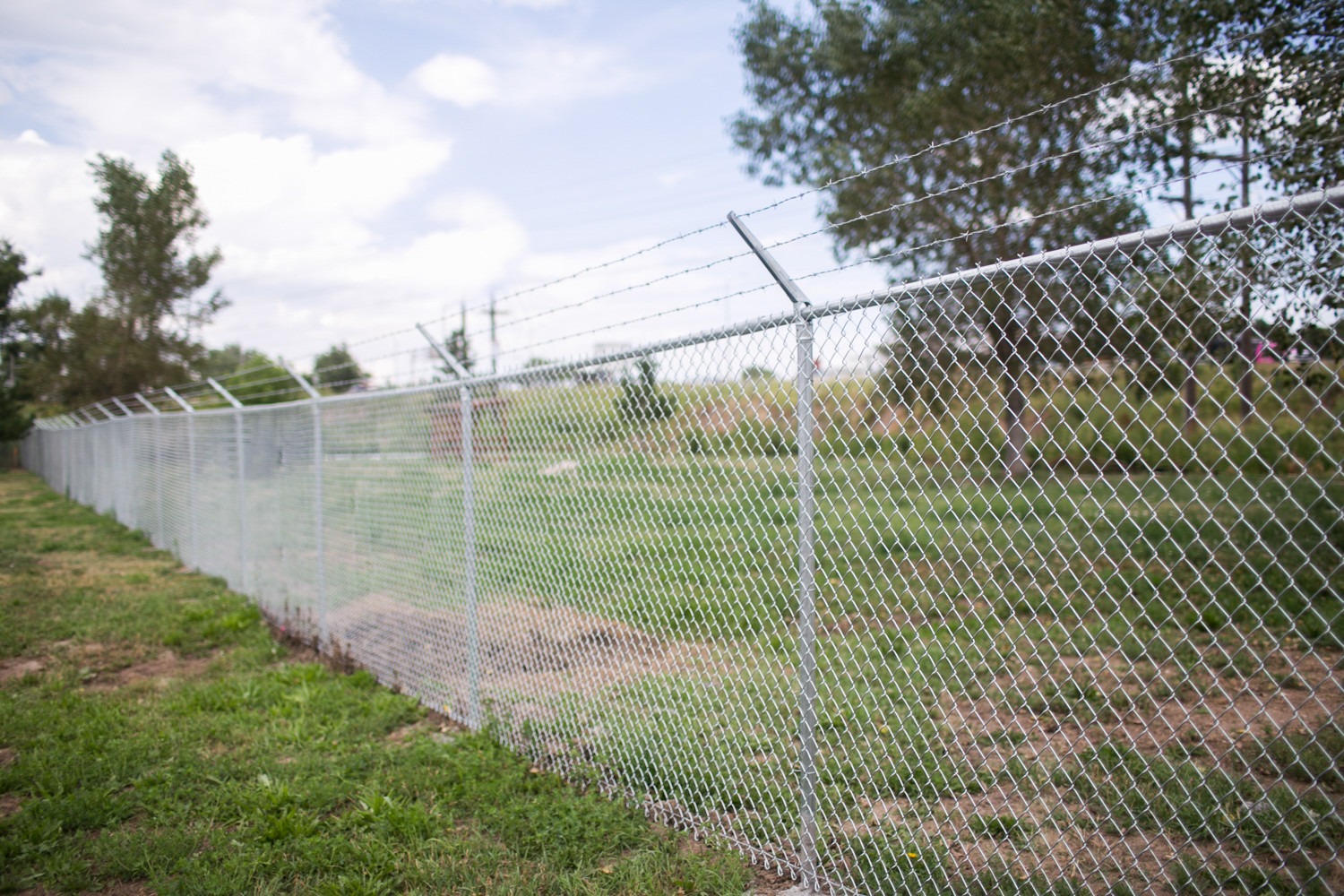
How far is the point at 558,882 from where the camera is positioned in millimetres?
2863

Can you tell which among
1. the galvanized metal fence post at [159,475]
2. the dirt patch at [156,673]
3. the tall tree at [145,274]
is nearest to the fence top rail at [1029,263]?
the dirt patch at [156,673]

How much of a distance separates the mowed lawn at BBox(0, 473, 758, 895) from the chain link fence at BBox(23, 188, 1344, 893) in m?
0.32

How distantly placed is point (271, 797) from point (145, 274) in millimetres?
33494

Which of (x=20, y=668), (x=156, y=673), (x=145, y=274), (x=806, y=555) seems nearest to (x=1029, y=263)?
(x=806, y=555)

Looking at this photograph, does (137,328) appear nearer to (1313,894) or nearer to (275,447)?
(275,447)

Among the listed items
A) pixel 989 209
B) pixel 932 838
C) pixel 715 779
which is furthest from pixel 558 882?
pixel 989 209

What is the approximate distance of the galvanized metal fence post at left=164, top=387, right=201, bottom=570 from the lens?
29.6 ft

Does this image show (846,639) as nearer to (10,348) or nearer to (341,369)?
(341,369)

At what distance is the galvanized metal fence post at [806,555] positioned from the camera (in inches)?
107

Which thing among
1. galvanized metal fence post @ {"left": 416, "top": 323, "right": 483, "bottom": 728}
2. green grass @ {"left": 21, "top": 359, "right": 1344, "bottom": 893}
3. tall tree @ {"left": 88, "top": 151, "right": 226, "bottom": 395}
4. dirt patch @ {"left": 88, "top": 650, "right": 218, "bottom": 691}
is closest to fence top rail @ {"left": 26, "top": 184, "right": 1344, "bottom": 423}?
green grass @ {"left": 21, "top": 359, "right": 1344, "bottom": 893}

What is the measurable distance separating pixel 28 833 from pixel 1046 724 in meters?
4.84

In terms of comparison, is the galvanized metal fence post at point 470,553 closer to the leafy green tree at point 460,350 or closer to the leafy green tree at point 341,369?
the leafy green tree at point 460,350

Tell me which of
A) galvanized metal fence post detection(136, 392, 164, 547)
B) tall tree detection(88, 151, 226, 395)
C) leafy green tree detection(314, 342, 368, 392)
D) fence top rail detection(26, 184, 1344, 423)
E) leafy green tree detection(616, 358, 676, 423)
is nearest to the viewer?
fence top rail detection(26, 184, 1344, 423)

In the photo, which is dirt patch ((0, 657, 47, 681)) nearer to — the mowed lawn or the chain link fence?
the mowed lawn
